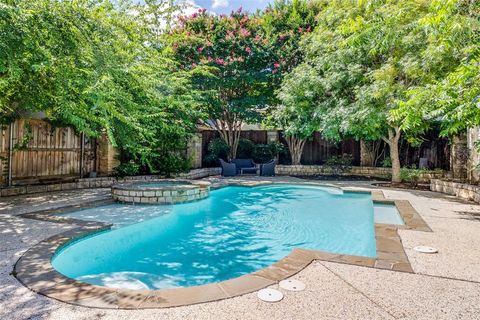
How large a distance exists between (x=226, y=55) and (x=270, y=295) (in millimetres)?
12490

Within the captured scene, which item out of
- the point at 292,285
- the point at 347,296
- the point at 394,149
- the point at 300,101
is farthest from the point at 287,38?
the point at 347,296

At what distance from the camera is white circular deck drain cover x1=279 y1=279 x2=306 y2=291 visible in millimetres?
2838

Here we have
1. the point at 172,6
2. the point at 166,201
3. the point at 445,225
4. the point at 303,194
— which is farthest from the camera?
the point at 172,6

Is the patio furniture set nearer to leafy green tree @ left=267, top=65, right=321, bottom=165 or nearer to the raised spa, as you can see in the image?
leafy green tree @ left=267, top=65, right=321, bottom=165

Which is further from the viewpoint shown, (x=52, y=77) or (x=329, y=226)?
(x=329, y=226)


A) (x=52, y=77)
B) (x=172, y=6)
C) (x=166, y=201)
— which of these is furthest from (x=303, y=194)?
(x=172, y=6)

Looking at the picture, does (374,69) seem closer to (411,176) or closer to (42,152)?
(411,176)

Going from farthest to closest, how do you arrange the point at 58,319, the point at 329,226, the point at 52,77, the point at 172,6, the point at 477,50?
the point at 172,6 → the point at 329,226 → the point at 52,77 → the point at 477,50 → the point at 58,319

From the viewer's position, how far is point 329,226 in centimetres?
641

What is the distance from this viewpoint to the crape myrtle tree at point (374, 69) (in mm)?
8570

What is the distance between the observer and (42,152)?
9.09 metres

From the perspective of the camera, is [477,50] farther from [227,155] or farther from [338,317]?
[227,155]

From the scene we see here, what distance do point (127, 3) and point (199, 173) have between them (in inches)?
279

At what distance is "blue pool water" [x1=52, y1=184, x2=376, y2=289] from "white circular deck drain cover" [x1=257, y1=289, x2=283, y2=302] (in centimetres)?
122
